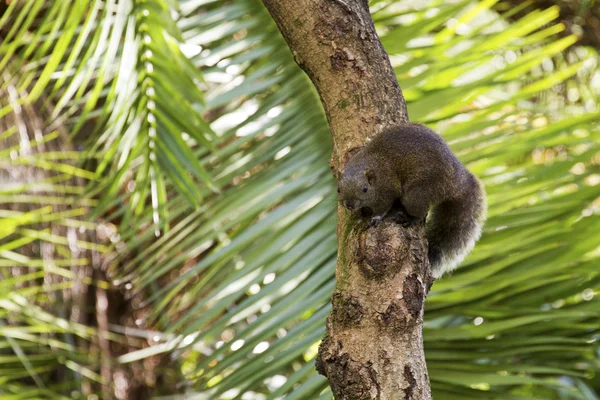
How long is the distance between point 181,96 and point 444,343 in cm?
117

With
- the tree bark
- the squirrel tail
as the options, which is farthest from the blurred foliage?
the tree bark

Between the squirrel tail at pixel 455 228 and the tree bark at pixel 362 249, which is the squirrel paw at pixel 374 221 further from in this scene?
A: the squirrel tail at pixel 455 228

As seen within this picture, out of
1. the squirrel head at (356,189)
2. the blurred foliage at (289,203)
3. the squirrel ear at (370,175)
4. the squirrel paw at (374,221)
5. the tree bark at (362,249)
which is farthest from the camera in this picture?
the blurred foliage at (289,203)

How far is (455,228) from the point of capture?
1.92 meters

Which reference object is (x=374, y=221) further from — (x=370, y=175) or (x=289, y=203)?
(x=289, y=203)

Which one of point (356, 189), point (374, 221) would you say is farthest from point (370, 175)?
point (374, 221)

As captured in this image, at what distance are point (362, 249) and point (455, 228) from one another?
1.91 ft

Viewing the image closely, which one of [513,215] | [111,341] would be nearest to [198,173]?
[513,215]

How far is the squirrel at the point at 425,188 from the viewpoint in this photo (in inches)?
69.9

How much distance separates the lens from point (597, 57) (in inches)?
193

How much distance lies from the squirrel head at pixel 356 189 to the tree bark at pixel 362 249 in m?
0.05

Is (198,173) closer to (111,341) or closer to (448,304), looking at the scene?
(448,304)

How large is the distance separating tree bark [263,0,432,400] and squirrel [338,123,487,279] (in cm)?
9

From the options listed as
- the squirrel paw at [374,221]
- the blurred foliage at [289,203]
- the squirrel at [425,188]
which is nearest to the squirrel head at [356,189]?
the squirrel at [425,188]
